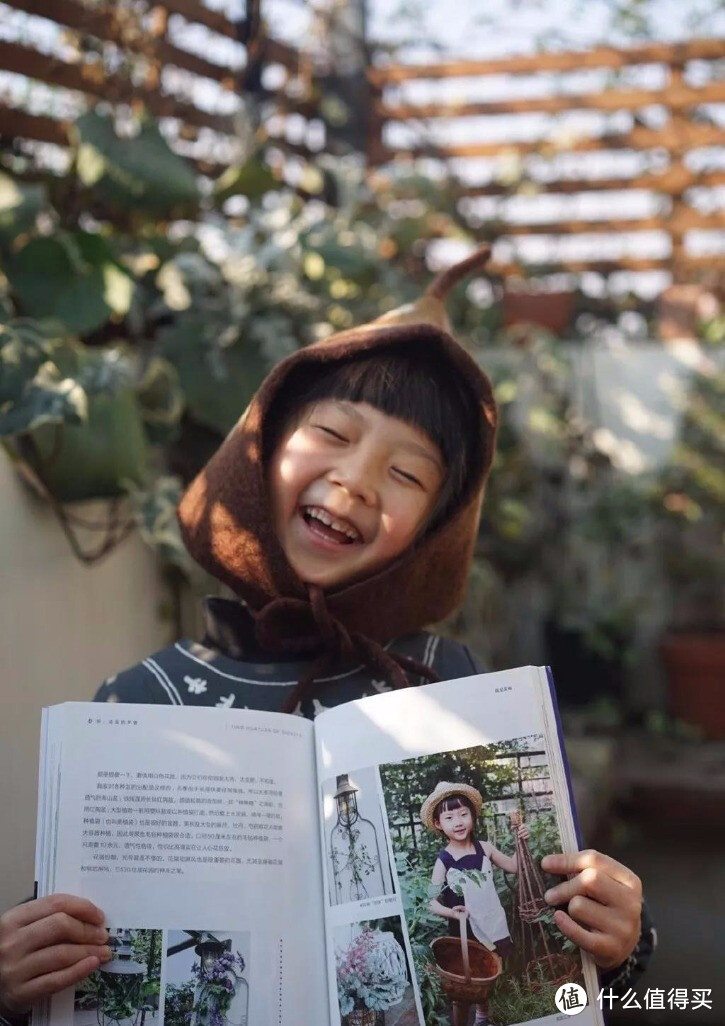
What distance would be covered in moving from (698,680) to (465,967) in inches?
133

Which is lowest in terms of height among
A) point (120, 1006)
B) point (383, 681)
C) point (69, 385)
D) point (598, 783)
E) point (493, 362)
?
point (120, 1006)

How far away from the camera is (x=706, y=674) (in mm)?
4047

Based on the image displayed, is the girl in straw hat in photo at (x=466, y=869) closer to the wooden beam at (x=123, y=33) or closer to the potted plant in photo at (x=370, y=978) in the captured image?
the potted plant in photo at (x=370, y=978)

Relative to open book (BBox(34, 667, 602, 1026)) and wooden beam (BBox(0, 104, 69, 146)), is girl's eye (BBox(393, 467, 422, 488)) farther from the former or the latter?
wooden beam (BBox(0, 104, 69, 146))

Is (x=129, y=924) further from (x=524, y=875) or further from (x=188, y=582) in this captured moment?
(x=188, y=582)

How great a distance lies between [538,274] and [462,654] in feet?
11.3

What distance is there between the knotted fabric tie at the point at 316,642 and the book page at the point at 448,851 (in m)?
0.20

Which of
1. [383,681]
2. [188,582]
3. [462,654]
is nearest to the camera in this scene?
[383,681]

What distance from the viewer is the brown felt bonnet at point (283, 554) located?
3.94 feet

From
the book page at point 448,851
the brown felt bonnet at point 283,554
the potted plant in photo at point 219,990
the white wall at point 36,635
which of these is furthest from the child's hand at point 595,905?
the white wall at point 36,635

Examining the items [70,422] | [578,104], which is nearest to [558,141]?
[578,104]

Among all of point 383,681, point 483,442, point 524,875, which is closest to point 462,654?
point 383,681

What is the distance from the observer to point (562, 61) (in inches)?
167

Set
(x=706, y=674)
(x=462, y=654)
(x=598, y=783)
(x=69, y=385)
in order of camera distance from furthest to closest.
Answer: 1. (x=706, y=674)
2. (x=598, y=783)
3. (x=69, y=385)
4. (x=462, y=654)
